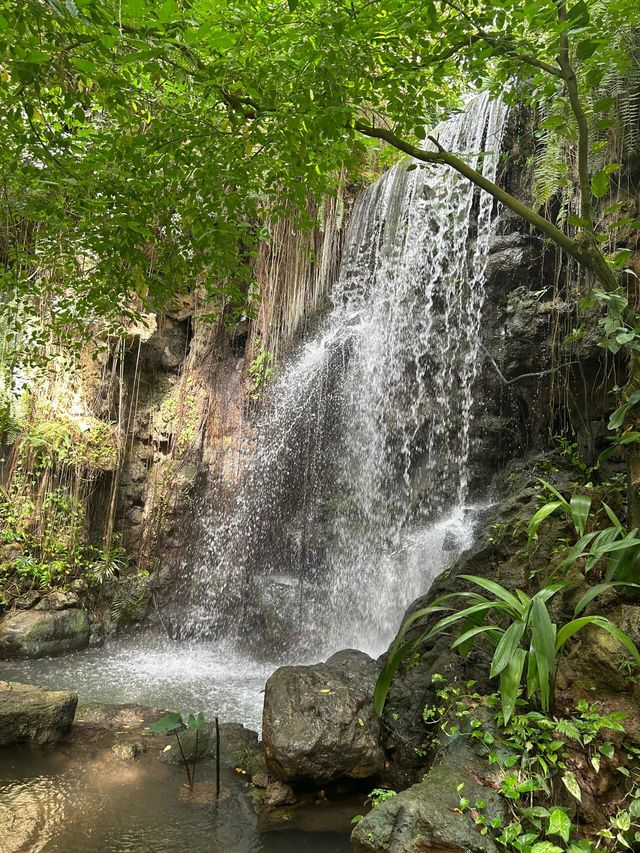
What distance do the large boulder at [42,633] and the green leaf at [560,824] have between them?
5767mm

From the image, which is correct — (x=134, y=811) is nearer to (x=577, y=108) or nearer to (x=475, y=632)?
(x=475, y=632)

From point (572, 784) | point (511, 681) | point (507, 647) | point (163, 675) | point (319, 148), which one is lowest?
point (163, 675)

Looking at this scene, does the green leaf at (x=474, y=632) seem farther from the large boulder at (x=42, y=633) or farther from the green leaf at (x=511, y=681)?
the large boulder at (x=42, y=633)

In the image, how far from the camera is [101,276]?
327cm

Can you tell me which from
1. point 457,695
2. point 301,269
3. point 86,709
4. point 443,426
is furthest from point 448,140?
point 86,709

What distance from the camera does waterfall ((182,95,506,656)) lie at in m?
6.18

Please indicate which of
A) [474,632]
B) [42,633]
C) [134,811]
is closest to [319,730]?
[134,811]

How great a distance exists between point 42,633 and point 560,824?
5.91 m

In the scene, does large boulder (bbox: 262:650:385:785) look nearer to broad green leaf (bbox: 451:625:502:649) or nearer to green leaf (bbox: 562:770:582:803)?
broad green leaf (bbox: 451:625:502:649)

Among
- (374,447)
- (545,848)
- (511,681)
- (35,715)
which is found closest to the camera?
(545,848)

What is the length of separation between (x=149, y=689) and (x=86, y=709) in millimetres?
1045

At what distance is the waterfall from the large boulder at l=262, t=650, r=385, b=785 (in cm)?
224

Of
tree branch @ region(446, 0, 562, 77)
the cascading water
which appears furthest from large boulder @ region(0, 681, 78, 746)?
tree branch @ region(446, 0, 562, 77)

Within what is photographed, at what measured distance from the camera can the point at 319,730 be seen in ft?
10.4
